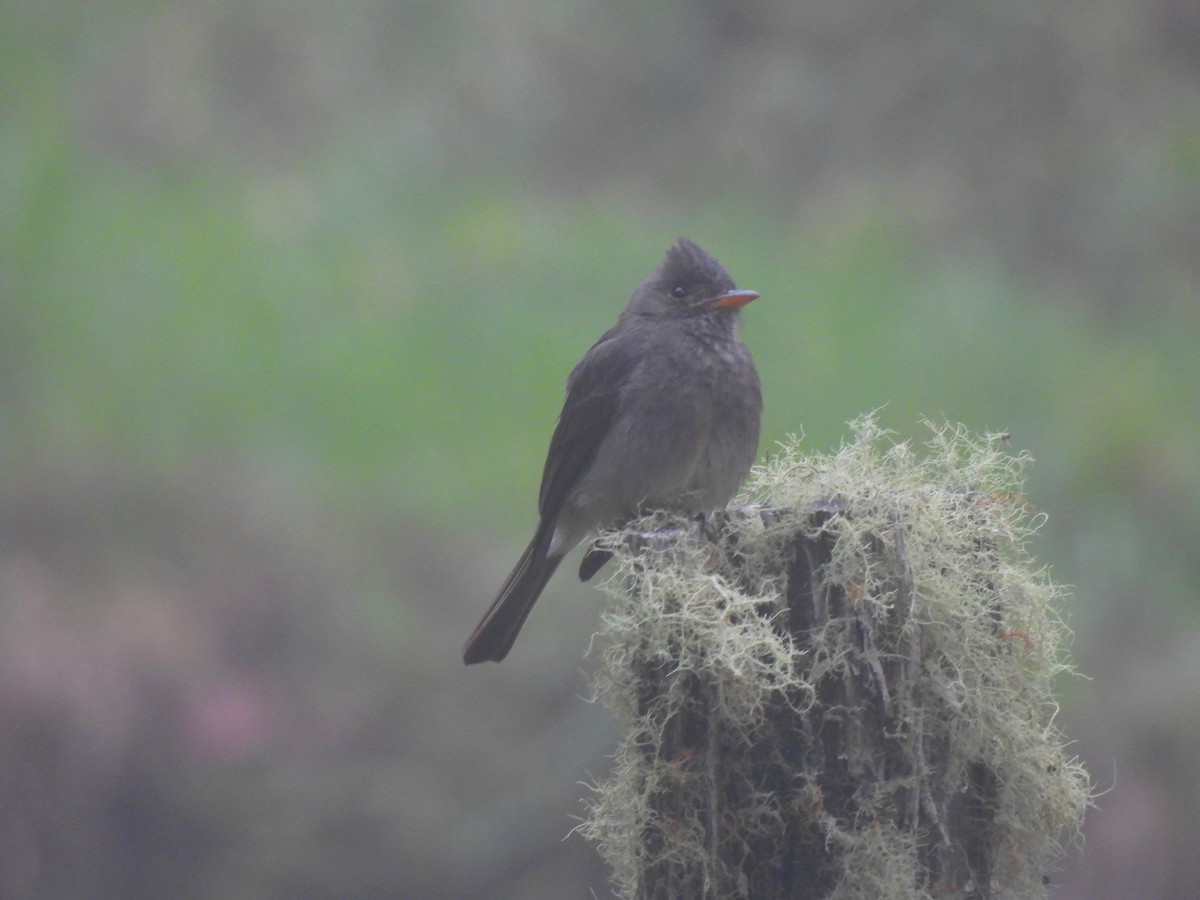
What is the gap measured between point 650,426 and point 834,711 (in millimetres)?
1339

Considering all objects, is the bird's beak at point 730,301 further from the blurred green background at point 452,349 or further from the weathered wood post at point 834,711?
the blurred green background at point 452,349

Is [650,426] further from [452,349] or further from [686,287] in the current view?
[452,349]

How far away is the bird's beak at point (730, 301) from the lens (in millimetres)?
3000

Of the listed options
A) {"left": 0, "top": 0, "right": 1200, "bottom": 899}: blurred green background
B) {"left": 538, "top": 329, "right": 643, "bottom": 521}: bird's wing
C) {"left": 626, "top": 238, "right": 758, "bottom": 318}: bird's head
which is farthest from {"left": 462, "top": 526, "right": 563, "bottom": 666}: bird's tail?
{"left": 0, "top": 0, "right": 1200, "bottom": 899}: blurred green background

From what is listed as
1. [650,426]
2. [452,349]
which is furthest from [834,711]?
[452,349]

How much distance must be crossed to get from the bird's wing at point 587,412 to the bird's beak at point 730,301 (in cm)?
21

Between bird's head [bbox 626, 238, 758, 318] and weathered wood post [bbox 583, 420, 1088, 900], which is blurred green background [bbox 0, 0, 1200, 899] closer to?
bird's head [bbox 626, 238, 758, 318]

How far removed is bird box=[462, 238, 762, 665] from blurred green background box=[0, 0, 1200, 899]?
106cm

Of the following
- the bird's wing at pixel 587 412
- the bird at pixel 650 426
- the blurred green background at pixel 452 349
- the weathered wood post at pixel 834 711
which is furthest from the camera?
the blurred green background at pixel 452 349

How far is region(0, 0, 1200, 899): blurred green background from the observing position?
3957mm

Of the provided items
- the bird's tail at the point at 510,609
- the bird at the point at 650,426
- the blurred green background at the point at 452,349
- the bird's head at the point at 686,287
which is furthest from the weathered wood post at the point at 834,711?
the blurred green background at the point at 452,349

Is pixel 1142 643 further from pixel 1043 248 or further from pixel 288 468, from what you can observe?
pixel 288 468

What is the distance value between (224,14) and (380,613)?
2.68 meters

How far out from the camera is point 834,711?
5.41ft
